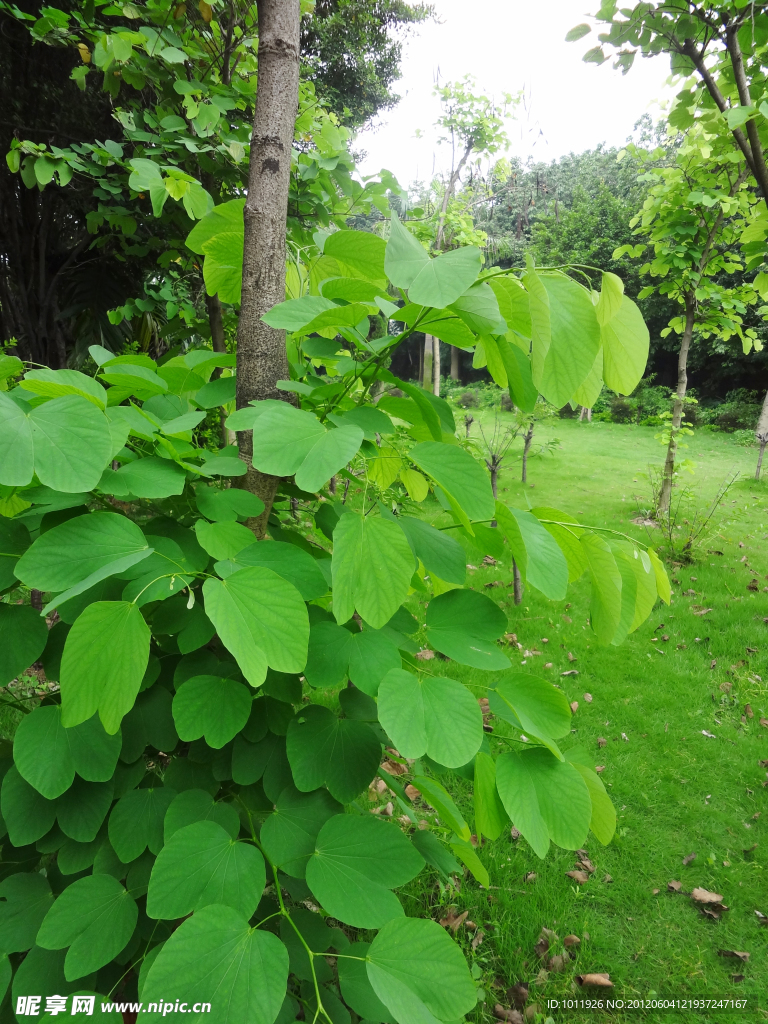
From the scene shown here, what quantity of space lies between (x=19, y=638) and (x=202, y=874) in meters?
0.33

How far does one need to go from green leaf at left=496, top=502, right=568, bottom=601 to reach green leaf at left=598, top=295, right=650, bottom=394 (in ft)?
0.62

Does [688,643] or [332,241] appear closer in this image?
[332,241]

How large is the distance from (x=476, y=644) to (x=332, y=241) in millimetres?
609

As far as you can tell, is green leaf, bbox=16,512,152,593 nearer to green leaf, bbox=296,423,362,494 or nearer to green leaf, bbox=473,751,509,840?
green leaf, bbox=296,423,362,494

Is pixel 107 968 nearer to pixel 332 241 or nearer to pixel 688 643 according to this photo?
pixel 332 241

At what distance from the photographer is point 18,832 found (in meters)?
0.58

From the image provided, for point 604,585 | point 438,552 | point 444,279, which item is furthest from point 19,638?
point 604,585

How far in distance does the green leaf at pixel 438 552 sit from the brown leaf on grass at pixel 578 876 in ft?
6.30

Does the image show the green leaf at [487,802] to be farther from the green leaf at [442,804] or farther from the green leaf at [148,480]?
the green leaf at [148,480]

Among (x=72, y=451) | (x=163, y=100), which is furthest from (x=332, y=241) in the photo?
(x=163, y=100)

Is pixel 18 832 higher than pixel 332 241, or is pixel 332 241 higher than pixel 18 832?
pixel 332 241

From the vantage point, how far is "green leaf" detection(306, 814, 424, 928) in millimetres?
542

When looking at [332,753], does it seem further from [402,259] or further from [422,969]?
[402,259]

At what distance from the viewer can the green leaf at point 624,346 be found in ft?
1.90
